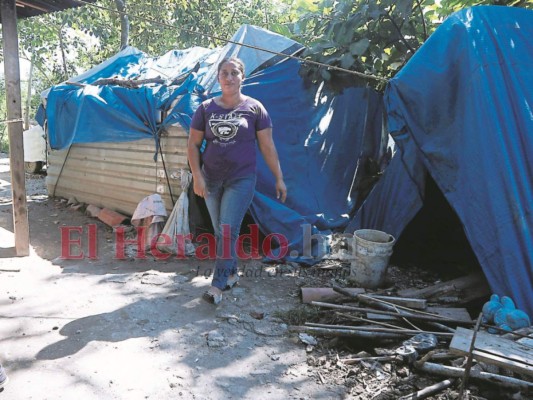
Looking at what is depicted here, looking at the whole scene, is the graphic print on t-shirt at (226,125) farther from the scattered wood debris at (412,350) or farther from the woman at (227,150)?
the scattered wood debris at (412,350)

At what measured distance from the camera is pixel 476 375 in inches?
91.6

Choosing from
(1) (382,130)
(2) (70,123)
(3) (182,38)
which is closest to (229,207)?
(1) (382,130)

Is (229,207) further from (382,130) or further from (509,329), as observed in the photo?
(382,130)

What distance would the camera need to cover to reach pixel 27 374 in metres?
2.42

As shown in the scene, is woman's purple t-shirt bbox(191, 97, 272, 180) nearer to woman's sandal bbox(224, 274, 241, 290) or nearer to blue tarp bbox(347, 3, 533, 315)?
woman's sandal bbox(224, 274, 241, 290)

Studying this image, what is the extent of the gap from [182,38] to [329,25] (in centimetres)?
849

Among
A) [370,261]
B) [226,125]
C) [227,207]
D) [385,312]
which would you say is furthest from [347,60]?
[385,312]

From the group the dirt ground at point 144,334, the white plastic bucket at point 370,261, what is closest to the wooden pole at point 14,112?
the dirt ground at point 144,334

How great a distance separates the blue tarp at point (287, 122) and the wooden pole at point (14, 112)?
1565 mm

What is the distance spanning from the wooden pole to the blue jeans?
239 cm

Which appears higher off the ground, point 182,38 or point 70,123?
point 182,38

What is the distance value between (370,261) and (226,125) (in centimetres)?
181

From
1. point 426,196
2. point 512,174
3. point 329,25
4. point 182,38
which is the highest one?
point 182,38

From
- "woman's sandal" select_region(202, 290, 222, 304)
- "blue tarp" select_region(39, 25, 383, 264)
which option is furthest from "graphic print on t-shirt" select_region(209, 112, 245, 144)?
"blue tarp" select_region(39, 25, 383, 264)
